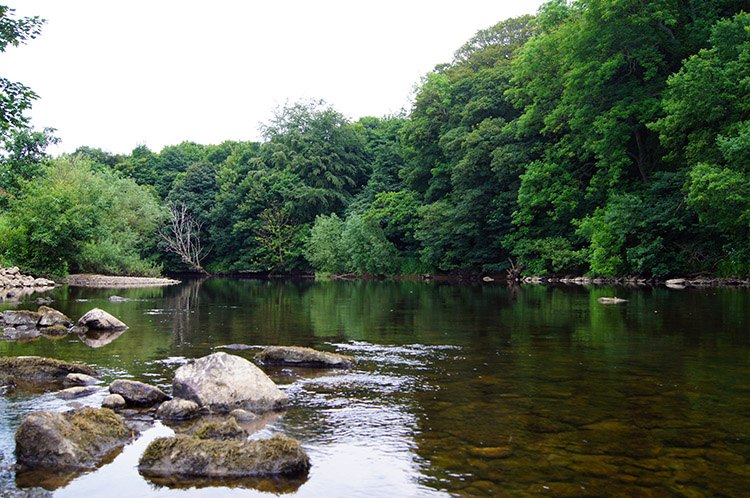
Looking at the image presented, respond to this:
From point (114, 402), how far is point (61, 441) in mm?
1668

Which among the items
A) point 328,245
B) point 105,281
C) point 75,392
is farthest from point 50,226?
point 328,245

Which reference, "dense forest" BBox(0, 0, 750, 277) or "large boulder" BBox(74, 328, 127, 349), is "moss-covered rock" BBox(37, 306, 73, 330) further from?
"dense forest" BBox(0, 0, 750, 277)

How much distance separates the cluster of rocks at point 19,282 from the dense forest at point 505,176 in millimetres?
1710

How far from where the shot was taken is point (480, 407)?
6.55 metres

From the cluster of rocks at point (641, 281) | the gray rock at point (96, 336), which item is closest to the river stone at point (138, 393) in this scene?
the gray rock at point (96, 336)

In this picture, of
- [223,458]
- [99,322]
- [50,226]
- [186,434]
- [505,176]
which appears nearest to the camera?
[223,458]

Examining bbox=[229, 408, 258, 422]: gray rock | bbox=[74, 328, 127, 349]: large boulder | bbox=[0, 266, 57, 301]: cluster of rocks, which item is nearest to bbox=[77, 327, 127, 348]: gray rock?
bbox=[74, 328, 127, 349]: large boulder

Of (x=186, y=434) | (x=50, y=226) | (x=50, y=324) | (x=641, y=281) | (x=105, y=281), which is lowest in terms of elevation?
(x=186, y=434)

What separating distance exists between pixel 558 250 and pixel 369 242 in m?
21.6

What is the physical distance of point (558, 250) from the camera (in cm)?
3928

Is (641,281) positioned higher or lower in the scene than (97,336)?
higher

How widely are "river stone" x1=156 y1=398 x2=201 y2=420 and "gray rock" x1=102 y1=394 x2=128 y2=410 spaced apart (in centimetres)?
58

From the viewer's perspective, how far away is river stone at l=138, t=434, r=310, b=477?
479 centimetres

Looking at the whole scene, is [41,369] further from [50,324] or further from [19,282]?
[19,282]
